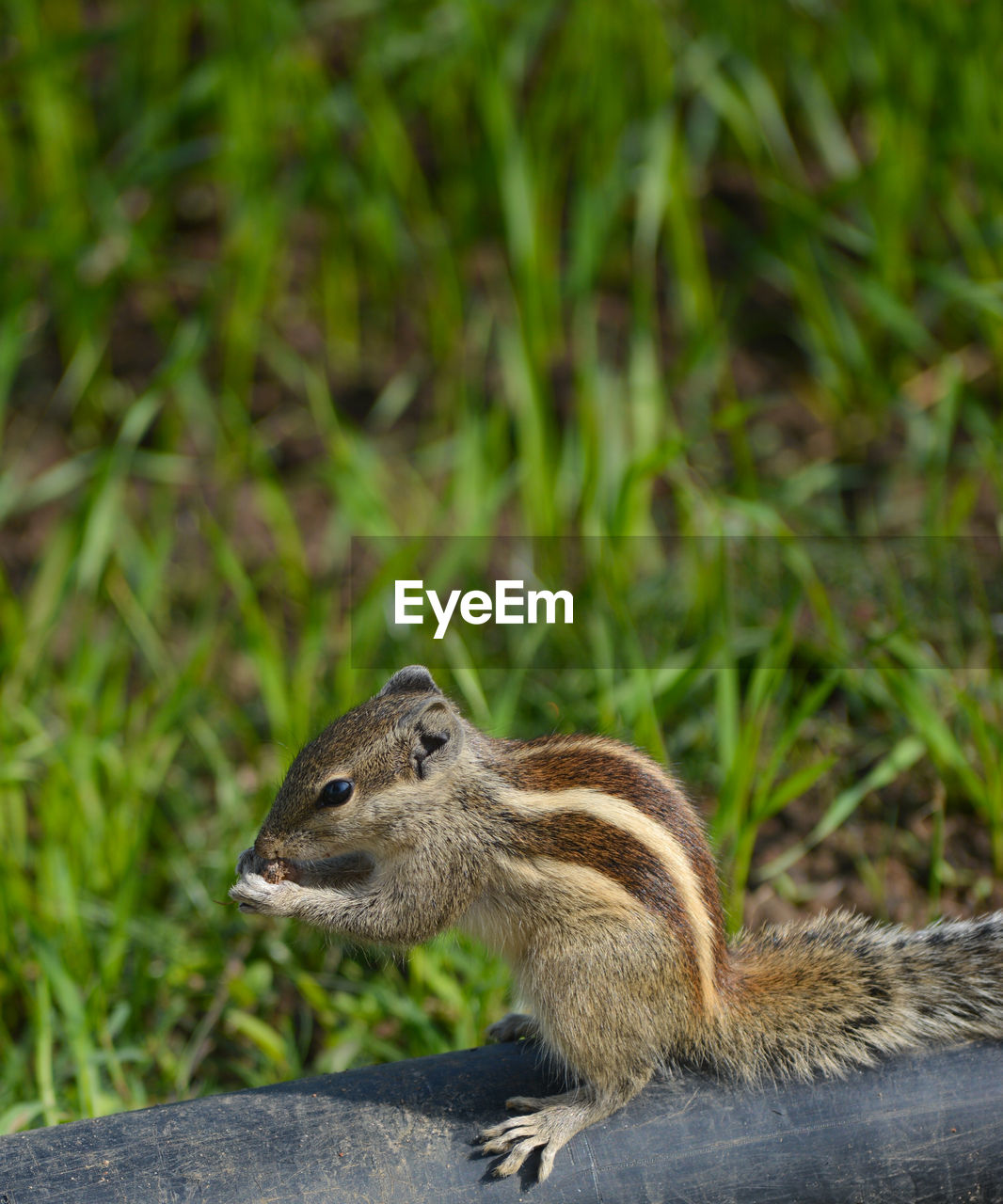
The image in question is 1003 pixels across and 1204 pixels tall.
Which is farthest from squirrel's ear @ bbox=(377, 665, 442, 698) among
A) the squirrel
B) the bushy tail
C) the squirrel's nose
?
the bushy tail

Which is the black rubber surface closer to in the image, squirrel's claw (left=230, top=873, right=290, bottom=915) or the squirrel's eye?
squirrel's claw (left=230, top=873, right=290, bottom=915)

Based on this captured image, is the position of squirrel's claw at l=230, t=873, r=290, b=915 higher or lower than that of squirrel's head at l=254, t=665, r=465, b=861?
lower

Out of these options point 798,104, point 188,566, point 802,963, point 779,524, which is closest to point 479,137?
point 798,104

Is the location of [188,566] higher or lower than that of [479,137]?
lower

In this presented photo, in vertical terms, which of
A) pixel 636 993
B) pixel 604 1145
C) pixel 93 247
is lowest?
pixel 604 1145

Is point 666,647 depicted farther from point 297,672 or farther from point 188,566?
point 188,566

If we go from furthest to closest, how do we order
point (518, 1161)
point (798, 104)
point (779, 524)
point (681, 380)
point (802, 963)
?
point (798, 104), point (681, 380), point (779, 524), point (802, 963), point (518, 1161)
